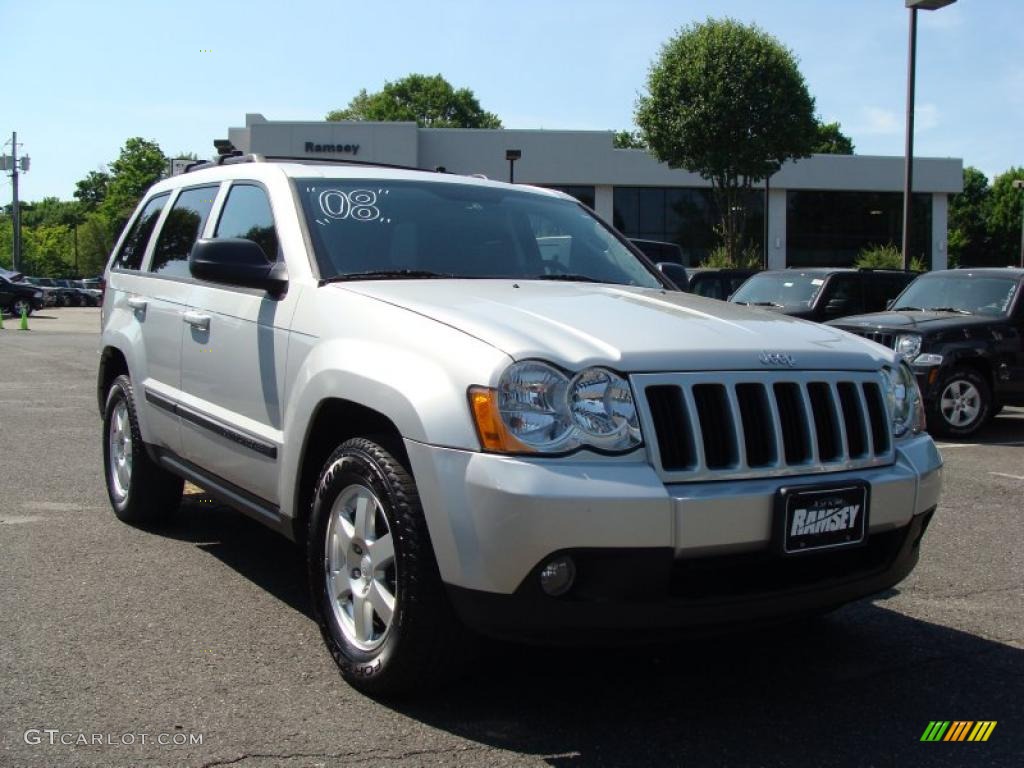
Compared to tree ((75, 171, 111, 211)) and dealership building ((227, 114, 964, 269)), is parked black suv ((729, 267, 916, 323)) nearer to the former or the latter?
dealership building ((227, 114, 964, 269))

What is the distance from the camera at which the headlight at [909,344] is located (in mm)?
10297

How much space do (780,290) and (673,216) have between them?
3338 cm

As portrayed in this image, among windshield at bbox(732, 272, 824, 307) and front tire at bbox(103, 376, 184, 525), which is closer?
front tire at bbox(103, 376, 184, 525)

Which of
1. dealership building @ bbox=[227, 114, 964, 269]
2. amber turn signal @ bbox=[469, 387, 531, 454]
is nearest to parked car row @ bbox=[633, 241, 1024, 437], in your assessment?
amber turn signal @ bbox=[469, 387, 531, 454]

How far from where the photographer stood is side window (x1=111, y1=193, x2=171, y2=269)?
581cm

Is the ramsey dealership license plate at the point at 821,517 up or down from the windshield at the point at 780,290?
down

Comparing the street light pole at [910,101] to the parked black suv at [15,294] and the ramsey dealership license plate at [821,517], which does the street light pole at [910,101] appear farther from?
the parked black suv at [15,294]

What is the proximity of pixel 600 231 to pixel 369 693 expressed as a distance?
8.56ft

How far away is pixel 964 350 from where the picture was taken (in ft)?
34.0

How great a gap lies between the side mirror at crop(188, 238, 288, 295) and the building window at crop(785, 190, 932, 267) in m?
45.3

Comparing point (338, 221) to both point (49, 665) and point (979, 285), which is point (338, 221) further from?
point (979, 285)

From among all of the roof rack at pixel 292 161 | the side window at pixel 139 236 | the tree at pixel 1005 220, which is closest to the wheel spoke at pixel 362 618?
the roof rack at pixel 292 161

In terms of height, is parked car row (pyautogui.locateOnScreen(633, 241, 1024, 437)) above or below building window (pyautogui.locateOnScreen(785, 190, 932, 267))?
below

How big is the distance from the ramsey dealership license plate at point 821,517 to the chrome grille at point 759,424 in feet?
0.28
